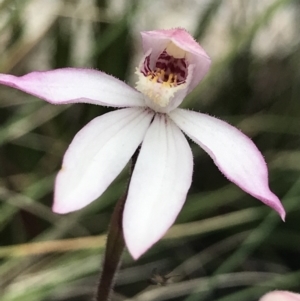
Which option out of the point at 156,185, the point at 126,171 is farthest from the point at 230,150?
the point at 126,171

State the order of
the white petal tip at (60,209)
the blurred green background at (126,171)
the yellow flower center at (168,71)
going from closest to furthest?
the white petal tip at (60,209) → the yellow flower center at (168,71) → the blurred green background at (126,171)

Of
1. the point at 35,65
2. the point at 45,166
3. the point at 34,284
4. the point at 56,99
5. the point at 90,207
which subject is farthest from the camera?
the point at 35,65

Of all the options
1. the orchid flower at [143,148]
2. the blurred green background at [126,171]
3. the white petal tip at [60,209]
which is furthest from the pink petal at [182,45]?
the blurred green background at [126,171]

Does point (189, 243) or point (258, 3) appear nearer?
point (189, 243)

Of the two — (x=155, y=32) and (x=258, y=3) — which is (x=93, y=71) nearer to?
(x=155, y=32)

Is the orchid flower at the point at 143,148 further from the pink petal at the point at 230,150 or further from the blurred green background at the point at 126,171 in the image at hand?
the blurred green background at the point at 126,171

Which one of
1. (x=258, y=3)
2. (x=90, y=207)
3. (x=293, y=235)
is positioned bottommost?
(x=293, y=235)

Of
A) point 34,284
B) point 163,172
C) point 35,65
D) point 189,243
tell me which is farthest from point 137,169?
point 35,65
